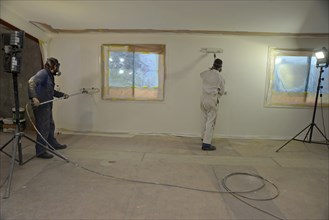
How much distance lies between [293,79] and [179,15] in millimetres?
2614

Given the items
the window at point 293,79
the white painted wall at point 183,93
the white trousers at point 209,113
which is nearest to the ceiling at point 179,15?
the white painted wall at point 183,93

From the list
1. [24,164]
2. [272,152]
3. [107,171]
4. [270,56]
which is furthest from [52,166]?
[270,56]

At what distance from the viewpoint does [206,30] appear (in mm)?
4113

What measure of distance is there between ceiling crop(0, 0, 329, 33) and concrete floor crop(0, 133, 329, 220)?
6.67ft

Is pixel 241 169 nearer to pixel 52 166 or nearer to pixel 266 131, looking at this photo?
pixel 266 131

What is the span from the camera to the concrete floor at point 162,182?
75.7 inches

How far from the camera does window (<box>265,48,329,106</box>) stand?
4.32m

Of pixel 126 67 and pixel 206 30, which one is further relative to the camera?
pixel 126 67

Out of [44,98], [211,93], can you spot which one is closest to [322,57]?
[211,93]

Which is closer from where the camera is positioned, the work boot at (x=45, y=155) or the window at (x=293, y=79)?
the work boot at (x=45, y=155)

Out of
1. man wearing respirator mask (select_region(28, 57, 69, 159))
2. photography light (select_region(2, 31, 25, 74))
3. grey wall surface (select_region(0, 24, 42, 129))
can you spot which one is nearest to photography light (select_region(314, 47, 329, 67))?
man wearing respirator mask (select_region(28, 57, 69, 159))

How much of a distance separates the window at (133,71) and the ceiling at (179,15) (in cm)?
46

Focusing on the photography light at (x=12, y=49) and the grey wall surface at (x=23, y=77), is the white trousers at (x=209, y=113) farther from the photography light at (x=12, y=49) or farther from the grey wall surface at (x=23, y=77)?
the grey wall surface at (x=23, y=77)

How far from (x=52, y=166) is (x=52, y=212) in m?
1.07
